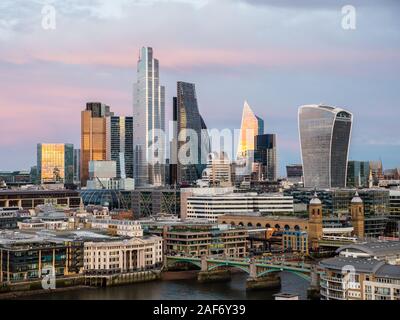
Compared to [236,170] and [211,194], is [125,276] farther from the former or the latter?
[236,170]

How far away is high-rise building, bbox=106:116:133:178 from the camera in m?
42.6

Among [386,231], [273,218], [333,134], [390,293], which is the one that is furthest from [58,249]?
[333,134]

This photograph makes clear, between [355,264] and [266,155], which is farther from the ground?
[266,155]

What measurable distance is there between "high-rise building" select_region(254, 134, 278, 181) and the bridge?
737 inches

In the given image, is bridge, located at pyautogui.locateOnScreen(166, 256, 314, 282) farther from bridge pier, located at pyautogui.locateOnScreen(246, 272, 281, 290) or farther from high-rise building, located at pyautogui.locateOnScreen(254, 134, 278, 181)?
high-rise building, located at pyautogui.locateOnScreen(254, 134, 278, 181)

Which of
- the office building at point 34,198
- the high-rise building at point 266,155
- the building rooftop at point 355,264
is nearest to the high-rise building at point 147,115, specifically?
the high-rise building at point 266,155

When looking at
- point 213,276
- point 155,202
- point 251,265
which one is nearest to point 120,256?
point 213,276

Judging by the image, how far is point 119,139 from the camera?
4359 cm

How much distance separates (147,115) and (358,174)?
13105 mm

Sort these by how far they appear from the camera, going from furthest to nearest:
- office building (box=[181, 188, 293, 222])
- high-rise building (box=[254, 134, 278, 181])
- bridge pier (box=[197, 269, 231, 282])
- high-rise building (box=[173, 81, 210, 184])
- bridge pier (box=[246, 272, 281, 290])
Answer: high-rise building (box=[254, 134, 278, 181]), high-rise building (box=[173, 81, 210, 184]), office building (box=[181, 188, 293, 222]), bridge pier (box=[197, 269, 231, 282]), bridge pier (box=[246, 272, 281, 290])

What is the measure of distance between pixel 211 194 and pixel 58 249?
10.3 m

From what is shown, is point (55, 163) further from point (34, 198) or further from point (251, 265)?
point (251, 265)

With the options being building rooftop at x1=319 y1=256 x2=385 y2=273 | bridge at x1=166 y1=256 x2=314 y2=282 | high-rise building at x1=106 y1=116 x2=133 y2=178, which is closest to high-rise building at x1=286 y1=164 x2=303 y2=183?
high-rise building at x1=106 y1=116 x2=133 y2=178

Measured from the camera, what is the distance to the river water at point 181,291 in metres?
10.2
